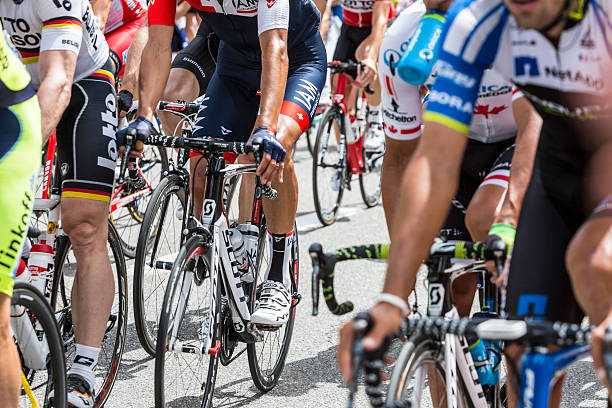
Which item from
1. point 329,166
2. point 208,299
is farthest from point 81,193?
point 329,166

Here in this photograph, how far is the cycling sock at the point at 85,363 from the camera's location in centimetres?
408

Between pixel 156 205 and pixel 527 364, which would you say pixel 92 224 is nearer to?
pixel 156 205

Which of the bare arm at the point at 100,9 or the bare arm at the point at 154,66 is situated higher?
the bare arm at the point at 100,9

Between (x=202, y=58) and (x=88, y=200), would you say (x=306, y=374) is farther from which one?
(x=202, y=58)

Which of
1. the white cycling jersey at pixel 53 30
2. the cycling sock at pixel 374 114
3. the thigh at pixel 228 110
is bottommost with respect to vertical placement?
the thigh at pixel 228 110

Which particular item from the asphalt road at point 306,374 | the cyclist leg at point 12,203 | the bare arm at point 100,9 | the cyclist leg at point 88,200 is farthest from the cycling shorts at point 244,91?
the cyclist leg at point 12,203

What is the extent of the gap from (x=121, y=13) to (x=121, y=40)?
0.21 m

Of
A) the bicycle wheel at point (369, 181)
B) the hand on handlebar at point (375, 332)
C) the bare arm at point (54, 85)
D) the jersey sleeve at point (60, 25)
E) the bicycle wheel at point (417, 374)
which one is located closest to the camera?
the hand on handlebar at point (375, 332)

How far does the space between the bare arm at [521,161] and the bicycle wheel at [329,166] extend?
187 inches

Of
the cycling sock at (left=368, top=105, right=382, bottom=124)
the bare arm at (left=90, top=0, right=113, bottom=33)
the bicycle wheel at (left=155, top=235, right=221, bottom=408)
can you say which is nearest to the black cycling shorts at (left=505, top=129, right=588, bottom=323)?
the bicycle wheel at (left=155, top=235, right=221, bottom=408)

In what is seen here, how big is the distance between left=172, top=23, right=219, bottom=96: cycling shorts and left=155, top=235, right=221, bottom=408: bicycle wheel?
7.61ft

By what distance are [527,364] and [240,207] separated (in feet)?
10.1

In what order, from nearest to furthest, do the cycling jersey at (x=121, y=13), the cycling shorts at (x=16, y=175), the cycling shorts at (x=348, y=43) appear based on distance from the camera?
the cycling shorts at (x=16, y=175) → the cycling jersey at (x=121, y=13) → the cycling shorts at (x=348, y=43)

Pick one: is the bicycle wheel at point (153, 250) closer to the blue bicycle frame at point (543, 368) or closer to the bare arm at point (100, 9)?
the bare arm at point (100, 9)
